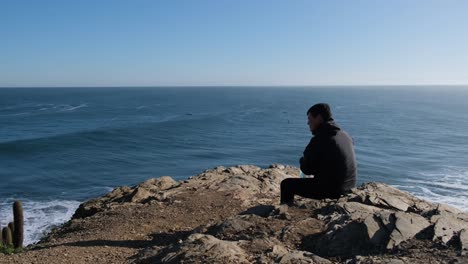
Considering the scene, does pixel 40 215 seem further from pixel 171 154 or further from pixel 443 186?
pixel 443 186

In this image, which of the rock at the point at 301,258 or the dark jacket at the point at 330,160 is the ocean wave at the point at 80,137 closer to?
the dark jacket at the point at 330,160

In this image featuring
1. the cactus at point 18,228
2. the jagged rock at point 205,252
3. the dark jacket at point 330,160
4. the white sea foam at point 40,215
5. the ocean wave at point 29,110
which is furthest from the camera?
the ocean wave at point 29,110

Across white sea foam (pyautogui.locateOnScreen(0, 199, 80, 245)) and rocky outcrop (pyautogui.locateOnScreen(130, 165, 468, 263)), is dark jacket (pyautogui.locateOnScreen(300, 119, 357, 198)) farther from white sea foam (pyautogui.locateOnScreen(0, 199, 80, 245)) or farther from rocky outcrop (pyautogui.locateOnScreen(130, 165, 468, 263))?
white sea foam (pyautogui.locateOnScreen(0, 199, 80, 245))

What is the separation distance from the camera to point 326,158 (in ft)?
25.7

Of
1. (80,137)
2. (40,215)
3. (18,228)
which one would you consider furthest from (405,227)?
(80,137)

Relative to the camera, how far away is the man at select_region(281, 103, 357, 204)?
305 inches

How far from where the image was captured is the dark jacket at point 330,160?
7750mm

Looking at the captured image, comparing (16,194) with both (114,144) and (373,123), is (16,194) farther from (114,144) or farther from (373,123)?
(373,123)

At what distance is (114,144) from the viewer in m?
57.0

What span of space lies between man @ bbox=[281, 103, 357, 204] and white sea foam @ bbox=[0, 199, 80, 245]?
662 inches

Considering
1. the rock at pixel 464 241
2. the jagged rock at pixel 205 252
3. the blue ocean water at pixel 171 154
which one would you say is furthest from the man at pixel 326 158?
the blue ocean water at pixel 171 154

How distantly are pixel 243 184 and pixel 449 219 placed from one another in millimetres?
8045

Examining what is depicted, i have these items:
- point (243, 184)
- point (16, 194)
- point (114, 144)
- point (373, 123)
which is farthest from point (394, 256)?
point (373, 123)

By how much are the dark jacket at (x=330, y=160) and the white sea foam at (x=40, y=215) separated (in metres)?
16.9
